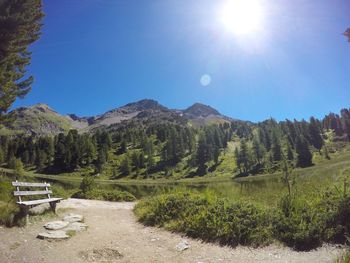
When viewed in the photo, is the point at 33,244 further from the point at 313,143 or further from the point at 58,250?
the point at 313,143

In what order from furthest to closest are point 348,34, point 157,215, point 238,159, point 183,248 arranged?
point 238,159, point 157,215, point 348,34, point 183,248

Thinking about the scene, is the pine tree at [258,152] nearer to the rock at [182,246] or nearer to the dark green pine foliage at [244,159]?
the dark green pine foliage at [244,159]

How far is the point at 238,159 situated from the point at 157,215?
11516cm

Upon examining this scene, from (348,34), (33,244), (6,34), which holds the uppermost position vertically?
(6,34)

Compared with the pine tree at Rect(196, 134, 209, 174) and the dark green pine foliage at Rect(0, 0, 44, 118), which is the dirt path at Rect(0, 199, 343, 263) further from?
the pine tree at Rect(196, 134, 209, 174)

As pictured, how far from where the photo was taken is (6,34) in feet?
59.7

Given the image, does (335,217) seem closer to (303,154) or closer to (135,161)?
(303,154)

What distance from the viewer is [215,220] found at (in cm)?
1044

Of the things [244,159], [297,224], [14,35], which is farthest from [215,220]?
[244,159]

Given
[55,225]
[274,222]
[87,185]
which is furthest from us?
[87,185]

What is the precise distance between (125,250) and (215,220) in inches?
132

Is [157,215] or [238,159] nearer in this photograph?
[157,215]

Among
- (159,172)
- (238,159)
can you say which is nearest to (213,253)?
(238,159)

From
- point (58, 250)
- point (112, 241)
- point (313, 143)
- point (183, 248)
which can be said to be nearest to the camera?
point (58, 250)
